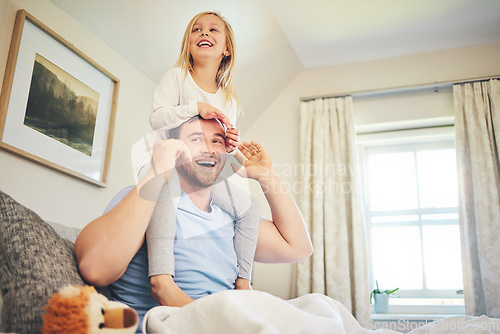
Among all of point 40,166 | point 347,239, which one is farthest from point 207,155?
point 347,239

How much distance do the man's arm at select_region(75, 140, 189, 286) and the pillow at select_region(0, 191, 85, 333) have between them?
3 cm

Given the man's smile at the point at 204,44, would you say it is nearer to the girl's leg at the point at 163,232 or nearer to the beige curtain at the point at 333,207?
the girl's leg at the point at 163,232

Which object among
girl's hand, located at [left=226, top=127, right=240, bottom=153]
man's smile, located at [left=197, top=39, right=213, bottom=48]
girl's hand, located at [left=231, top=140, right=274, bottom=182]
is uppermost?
man's smile, located at [left=197, top=39, right=213, bottom=48]

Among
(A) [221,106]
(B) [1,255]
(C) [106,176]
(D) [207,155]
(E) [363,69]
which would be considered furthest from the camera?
(E) [363,69]

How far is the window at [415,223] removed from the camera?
340cm

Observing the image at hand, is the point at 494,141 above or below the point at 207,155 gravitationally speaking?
above

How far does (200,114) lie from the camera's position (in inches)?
58.9

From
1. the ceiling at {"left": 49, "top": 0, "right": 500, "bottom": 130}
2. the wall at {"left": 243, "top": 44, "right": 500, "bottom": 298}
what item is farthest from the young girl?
the wall at {"left": 243, "top": 44, "right": 500, "bottom": 298}

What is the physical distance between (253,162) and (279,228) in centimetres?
23

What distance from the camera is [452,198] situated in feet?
11.5

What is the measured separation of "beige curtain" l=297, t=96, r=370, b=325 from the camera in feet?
10.7

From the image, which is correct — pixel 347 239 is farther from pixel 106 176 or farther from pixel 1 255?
pixel 1 255

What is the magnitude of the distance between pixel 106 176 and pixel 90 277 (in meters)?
1.43

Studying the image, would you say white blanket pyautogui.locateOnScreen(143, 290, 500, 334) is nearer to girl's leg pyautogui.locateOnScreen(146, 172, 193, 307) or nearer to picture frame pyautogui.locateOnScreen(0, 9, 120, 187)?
girl's leg pyautogui.locateOnScreen(146, 172, 193, 307)
